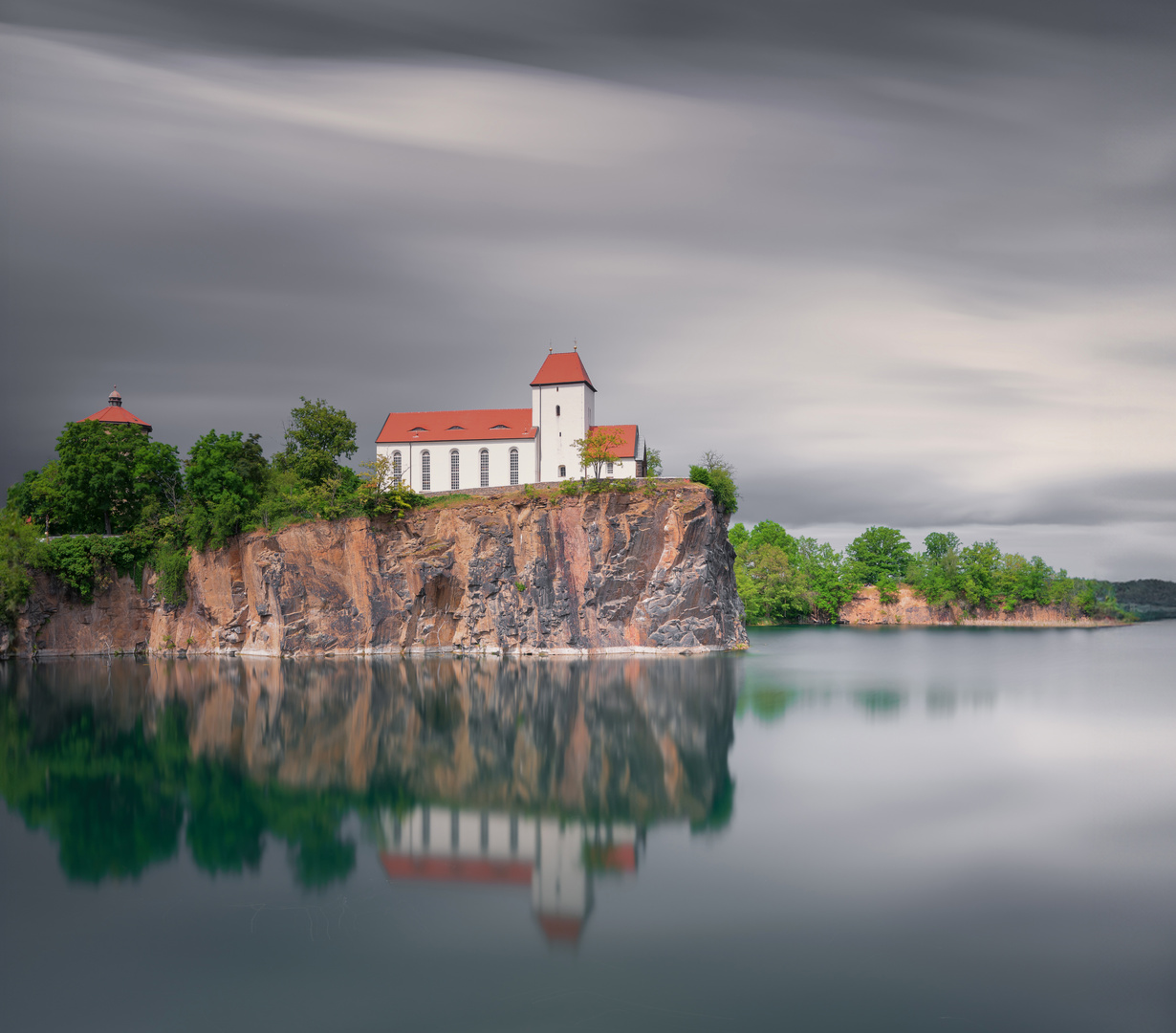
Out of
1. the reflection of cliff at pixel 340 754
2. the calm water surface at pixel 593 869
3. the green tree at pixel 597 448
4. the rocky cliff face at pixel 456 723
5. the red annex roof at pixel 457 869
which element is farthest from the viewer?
the green tree at pixel 597 448

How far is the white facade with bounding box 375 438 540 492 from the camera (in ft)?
194

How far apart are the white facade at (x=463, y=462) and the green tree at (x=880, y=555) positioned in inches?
2352

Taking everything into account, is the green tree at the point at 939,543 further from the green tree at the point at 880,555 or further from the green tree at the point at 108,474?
the green tree at the point at 108,474

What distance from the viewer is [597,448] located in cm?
5456

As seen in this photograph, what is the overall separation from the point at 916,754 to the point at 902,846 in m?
8.03

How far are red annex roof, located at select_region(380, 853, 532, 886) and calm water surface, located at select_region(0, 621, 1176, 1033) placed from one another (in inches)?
3.2

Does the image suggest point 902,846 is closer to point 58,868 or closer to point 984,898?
point 984,898

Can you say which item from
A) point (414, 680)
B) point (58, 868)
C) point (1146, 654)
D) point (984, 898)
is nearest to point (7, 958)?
point (58, 868)

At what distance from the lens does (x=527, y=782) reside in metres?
19.2

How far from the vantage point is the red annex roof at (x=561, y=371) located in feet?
190

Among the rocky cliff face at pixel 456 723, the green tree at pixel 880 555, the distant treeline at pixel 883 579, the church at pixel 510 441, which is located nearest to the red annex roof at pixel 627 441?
the church at pixel 510 441

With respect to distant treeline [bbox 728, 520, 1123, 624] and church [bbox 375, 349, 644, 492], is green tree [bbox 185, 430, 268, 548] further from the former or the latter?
distant treeline [bbox 728, 520, 1123, 624]

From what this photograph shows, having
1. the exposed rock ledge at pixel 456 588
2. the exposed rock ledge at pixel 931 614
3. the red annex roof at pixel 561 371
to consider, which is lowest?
the exposed rock ledge at pixel 931 614

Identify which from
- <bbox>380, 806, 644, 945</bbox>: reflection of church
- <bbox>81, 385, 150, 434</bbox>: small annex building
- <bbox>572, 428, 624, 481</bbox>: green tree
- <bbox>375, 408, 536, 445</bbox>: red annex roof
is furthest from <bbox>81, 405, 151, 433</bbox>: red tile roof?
<bbox>380, 806, 644, 945</bbox>: reflection of church
